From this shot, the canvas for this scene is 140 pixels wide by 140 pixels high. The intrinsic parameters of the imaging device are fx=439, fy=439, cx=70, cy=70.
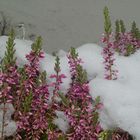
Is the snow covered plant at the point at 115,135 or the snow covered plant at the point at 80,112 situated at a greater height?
the snow covered plant at the point at 80,112

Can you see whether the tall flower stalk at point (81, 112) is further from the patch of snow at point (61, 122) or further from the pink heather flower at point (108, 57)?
the pink heather flower at point (108, 57)

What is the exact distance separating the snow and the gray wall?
1.82m

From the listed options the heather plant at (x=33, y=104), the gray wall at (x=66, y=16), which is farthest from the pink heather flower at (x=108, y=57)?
the gray wall at (x=66, y=16)

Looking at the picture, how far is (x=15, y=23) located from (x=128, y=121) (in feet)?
11.8

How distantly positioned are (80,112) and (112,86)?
841mm

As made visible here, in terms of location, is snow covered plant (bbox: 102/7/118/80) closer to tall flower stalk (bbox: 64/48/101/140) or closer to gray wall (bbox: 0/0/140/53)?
tall flower stalk (bbox: 64/48/101/140)

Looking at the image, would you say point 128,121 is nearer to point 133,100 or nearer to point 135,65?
point 133,100

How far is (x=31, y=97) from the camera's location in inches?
171

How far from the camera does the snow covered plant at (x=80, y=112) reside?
4.39 metres

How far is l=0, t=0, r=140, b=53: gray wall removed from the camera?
7.81 m

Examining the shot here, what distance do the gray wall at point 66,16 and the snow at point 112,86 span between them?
1.82 metres

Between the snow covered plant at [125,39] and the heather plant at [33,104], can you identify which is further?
the snow covered plant at [125,39]

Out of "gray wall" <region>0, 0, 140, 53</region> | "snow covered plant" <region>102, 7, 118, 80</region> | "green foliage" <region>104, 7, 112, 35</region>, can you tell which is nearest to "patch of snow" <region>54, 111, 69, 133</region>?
"snow covered plant" <region>102, 7, 118, 80</region>

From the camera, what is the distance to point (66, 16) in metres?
8.13
